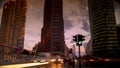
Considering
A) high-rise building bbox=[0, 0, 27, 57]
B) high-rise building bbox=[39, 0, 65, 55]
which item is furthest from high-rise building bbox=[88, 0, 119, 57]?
high-rise building bbox=[0, 0, 27, 57]

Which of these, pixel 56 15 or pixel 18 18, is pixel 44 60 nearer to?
pixel 56 15

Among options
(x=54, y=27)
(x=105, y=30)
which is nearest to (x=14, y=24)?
(x=54, y=27)

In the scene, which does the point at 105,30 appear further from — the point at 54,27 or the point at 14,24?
the point at 14,24

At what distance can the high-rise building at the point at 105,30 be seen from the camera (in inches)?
4250

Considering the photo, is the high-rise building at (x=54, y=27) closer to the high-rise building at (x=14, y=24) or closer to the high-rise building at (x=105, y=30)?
the high-rise building at (x=105, y=30)

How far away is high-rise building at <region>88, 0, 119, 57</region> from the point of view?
4250 inches

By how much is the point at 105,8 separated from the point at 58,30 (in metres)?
43.6

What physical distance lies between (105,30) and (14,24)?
113 metres

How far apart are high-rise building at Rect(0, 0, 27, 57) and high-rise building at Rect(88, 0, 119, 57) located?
8307cm

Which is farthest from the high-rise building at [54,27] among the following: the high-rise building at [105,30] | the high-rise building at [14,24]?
the high-rise building at [14,24]

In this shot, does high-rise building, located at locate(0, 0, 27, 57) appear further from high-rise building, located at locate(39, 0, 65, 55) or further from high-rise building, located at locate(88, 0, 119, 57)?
high-rise building, located at locate(88, 0, 119, 57)

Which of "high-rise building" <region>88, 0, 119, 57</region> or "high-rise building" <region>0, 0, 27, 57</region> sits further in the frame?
"high-rise building" <region>0, 0, 27, 57</region>

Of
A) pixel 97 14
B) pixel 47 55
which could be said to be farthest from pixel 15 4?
pixel 47 55

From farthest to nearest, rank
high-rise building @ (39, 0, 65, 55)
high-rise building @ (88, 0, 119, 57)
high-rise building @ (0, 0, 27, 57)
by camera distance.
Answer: high-rise building @ (0, 0, 27, 57), high-rise building @ (39, 0, 65, 55), high-rise building @ (88, 0, 119, 57)
